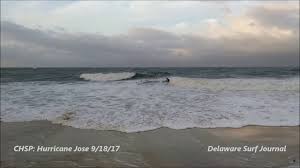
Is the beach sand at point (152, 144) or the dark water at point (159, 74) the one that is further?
the dark water at point (159, 74)

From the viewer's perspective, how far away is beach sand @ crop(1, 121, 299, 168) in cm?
498

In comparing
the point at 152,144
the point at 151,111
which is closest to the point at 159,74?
the point at 151,111

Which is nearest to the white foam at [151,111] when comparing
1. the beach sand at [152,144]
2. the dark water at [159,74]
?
the beach sand at [152,144]

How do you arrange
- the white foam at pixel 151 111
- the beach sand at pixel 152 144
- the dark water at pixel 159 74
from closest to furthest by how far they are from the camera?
1. the beach sand at pixel 152 144
2. the white foam at pixel 151 111
3. the dark water at pixel 159 74

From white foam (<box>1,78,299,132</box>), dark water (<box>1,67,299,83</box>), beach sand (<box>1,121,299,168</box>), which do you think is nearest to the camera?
beach sand (<box>1,121,299,168</box>)

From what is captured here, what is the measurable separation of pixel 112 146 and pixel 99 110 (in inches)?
135

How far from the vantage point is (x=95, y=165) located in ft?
15.9

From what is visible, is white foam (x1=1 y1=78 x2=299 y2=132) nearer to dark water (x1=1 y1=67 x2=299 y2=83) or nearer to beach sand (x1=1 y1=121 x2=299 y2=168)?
beach sand (x1=1 y1=121 x2=299 y2=168)

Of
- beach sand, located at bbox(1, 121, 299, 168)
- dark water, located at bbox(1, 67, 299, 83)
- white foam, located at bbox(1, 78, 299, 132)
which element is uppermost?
dark water, located at bbox(1, 67, 299, 83)

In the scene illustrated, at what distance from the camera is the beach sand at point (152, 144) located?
16.3ft

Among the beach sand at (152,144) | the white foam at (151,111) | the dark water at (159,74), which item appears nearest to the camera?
the beach sand at (152,144)

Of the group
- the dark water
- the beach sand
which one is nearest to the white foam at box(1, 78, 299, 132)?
the beach sand

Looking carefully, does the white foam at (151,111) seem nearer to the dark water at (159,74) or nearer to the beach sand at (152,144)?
the beach sand at (152,144)

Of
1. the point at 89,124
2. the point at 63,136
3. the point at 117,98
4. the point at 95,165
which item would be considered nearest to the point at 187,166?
the point at 95,165
